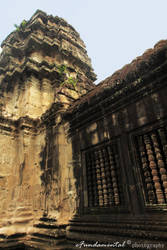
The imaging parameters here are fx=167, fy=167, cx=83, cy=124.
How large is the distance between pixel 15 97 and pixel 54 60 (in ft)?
10.7

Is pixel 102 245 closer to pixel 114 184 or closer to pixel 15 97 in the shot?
pixel 114 184

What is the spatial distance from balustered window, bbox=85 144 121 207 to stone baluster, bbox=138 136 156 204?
644 millimetres

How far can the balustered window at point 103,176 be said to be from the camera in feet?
12.9

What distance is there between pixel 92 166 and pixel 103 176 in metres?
0.51

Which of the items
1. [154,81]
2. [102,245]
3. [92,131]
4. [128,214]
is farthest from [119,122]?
[102,245]

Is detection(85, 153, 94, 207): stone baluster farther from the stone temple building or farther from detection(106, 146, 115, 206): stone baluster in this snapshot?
detection(106, 146, 115, 206): stone baluster

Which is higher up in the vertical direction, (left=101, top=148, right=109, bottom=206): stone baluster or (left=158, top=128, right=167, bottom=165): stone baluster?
(left=158, top=128, right=167, bottom=165): stone baluster

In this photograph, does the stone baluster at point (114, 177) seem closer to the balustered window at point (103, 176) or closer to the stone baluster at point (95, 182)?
the balustered window at point (103, 176)

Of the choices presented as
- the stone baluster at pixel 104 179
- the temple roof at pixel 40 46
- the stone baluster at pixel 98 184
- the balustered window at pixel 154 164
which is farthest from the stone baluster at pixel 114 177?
the temple roof at pixel 40 46

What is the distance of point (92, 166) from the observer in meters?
4.68

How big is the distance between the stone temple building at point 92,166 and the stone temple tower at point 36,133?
33 millimetres

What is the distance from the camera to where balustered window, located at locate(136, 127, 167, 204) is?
125 inches

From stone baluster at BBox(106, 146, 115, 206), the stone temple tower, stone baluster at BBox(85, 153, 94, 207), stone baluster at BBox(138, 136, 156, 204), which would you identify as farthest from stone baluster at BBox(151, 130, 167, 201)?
the stone temple tower

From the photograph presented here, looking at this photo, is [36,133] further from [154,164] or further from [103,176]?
[154,164]
